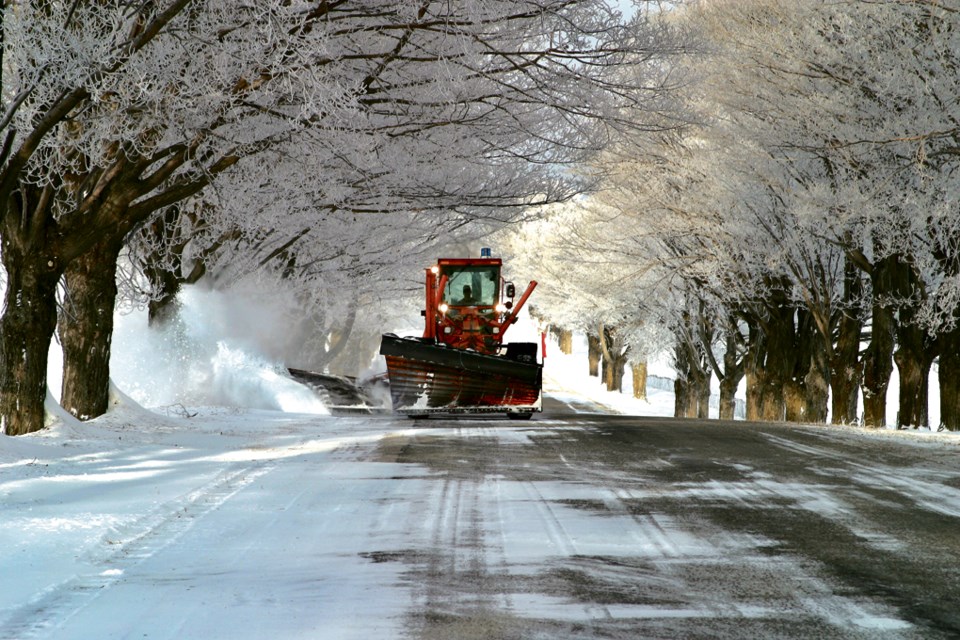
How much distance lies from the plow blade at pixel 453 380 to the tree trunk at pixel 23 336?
630 centimetres

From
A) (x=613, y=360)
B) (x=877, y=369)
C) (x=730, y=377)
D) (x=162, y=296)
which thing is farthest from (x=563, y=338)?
(x=162, y=296)

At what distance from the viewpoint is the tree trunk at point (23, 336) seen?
42.5 feet

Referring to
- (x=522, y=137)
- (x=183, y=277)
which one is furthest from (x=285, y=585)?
(x=183, y=277)

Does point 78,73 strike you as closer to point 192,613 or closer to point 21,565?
point 21,565

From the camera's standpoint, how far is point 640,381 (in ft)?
168

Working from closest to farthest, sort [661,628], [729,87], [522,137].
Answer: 1. [661,628]
2. [522,137]
3. [729,87]

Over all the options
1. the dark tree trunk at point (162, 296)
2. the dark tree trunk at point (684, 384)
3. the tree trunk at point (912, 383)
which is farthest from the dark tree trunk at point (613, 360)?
the dark tree trunk at point (162, 296)

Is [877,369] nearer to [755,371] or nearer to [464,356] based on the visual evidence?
[755,371]

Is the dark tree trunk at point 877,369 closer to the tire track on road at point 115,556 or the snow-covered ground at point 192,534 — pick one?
the snow-covered ground at point 192,534

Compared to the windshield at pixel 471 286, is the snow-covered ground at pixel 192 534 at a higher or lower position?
lower

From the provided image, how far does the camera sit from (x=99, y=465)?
10.5 meters

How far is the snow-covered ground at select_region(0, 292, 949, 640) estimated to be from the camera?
16.1 ft

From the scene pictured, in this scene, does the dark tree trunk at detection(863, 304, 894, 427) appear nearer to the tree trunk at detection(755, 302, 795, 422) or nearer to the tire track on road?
the tree trunk at detection(755, 302, 795, 422)

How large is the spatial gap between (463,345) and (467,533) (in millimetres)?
14610
